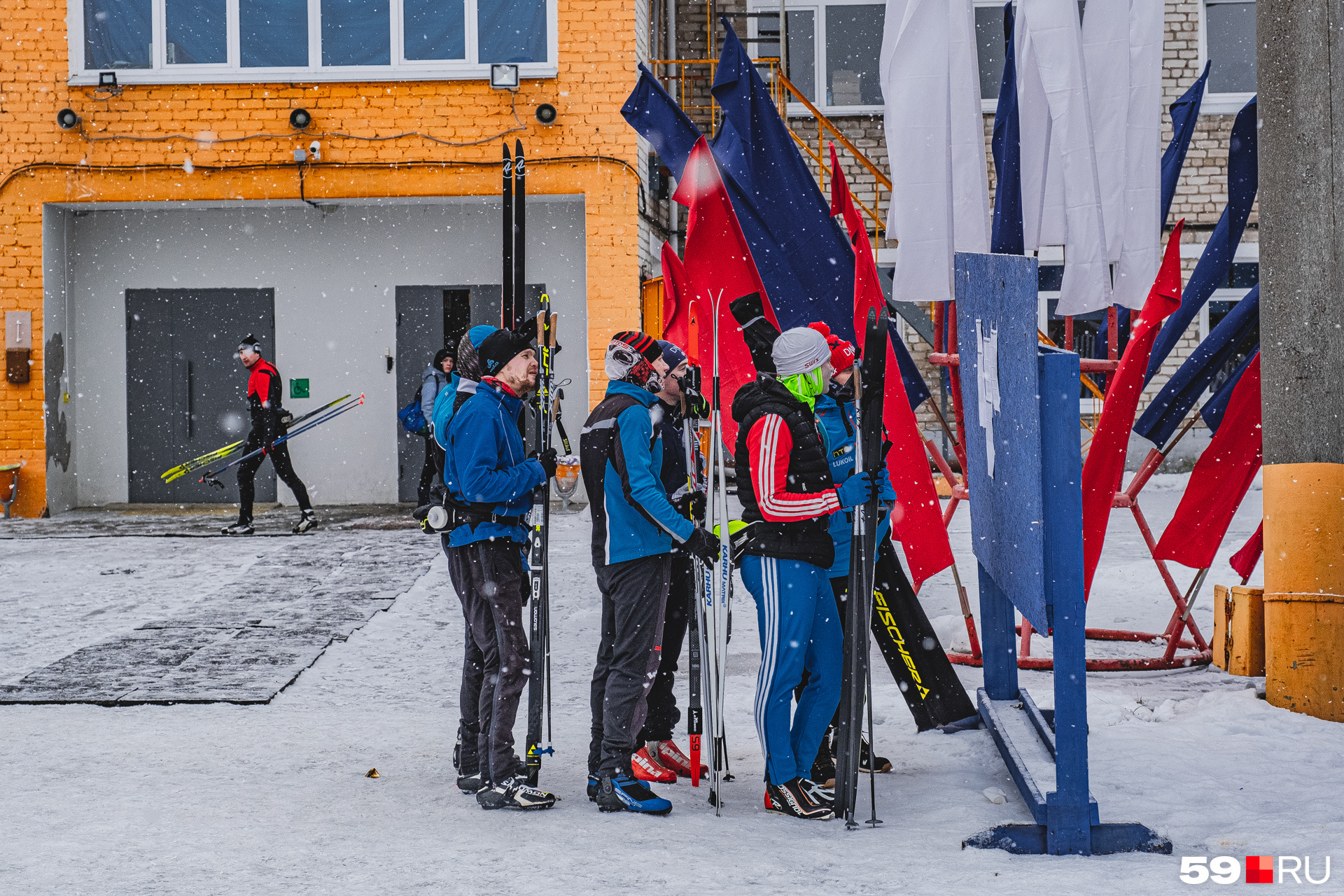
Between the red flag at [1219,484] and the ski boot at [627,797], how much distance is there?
3.18 m

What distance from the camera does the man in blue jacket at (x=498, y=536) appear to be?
4.11 m

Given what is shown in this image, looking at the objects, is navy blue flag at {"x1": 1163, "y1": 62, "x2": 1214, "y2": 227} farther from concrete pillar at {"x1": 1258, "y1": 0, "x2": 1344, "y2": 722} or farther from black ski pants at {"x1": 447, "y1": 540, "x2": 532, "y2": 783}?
black ski pants at {"x1": 447, "y1": 540, "x2": 532, "y2": 783}

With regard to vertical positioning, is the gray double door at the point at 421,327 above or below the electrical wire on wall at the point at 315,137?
below

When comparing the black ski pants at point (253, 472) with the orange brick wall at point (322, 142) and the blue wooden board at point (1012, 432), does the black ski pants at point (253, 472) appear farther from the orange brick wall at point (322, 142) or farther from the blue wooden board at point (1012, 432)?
the blue wooden board at point (1012, 432)

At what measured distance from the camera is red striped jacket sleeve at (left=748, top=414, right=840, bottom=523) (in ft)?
13.0

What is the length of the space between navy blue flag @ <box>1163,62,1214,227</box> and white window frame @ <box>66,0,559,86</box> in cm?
753

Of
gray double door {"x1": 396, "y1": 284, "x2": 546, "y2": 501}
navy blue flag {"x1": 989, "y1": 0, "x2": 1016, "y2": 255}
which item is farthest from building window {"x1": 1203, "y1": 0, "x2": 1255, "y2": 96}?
navy blue flag {"x1": 989, "y1": 0, "x2": 1016, "y2": 255}

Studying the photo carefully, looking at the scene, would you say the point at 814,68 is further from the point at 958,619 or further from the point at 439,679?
the point at 439,679

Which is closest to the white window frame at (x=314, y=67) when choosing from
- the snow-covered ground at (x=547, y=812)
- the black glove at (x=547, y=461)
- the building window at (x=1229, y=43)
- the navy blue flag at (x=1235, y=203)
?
the snow-covered ground at (x=547, y=812)

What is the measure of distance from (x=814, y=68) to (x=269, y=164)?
6.97 meters

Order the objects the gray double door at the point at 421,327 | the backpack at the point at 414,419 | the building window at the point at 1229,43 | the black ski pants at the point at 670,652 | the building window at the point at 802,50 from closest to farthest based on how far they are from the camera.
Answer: the black ski pants at the point at 670,652 < the backpack at the point at 414,419 < the gray double door at the point at 421,327 < the building window at the point at 1229,43 < the building window at the point at 802,50

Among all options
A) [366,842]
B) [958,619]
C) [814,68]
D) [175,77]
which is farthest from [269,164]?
[366,842]

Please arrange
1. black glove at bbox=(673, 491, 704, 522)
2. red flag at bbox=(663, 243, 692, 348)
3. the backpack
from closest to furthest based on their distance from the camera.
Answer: black glove at bbox=(673, 491, 704, 522) → red flag at bbox=(663, 243, 692, 348) → the backpack

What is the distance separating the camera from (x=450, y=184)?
12.7m
